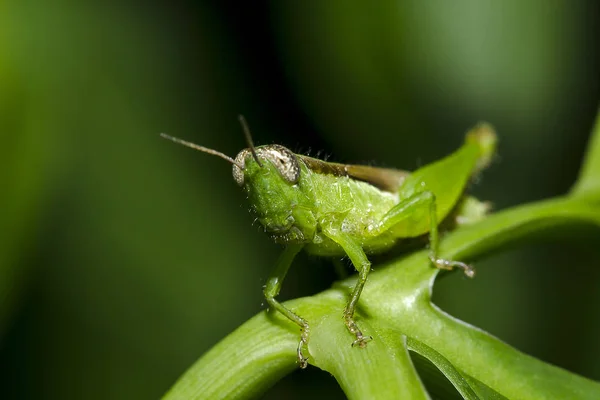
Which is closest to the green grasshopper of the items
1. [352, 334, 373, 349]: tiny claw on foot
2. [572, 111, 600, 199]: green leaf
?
[352, 334, 373, 349]: tiny claw on foot

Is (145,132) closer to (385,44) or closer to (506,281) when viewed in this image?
(385,44)

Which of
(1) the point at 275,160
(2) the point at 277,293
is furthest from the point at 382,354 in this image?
(1) the point at 275,160

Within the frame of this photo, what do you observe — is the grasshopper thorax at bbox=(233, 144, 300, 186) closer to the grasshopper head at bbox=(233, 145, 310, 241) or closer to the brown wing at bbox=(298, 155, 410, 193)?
the grasshopper head at bbox=(233, 145, 310, 241)

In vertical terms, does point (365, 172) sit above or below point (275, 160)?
above

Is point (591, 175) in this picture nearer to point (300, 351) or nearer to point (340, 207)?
point (340, 207)

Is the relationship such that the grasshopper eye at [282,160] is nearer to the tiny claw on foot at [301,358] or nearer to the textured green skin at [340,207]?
the textured green skin at [340,207]
